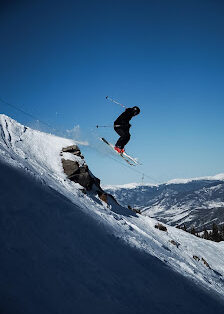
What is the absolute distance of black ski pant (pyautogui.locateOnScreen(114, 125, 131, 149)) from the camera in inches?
635

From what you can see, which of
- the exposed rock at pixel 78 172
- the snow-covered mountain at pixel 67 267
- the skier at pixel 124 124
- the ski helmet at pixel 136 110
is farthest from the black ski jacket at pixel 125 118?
the snow-covered mountain at pixel 67 267

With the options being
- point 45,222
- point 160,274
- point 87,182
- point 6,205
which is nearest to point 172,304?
point 160,274

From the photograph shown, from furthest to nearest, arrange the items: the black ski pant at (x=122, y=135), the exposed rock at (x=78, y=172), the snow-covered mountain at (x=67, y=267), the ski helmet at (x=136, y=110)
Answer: the exposed rock at (x=78, y=172) → the black ski pant at (x=122, y=135) → the ski helmet at (x=136, y=110) → the snow-covered mountain at (x=67, y=267)

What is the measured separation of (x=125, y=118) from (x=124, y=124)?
1.43 ft

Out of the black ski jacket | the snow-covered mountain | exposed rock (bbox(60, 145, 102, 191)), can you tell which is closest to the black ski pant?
the black ski jacket

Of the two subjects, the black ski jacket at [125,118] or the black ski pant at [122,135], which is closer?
the black ski jacket at [125,118]

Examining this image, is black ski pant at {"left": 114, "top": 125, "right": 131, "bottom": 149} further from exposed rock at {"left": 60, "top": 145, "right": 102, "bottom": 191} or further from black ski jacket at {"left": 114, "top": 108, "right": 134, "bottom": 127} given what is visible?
exposed rock at {"left": 60, "top": 145, "right": 102, "bottom": 191}

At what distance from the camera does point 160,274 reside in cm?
846

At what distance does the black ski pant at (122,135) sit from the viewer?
52.9ft

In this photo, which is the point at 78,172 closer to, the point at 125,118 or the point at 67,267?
the point at 125,118

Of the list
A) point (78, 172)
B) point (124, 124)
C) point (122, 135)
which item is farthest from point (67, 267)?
point (78, 172)

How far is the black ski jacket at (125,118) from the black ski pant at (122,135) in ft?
0.74

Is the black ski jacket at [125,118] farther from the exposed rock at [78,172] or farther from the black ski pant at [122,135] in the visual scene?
the exposed rock at [78,172]

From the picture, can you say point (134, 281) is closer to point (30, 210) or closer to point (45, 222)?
point (45, 222)
